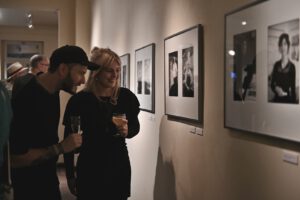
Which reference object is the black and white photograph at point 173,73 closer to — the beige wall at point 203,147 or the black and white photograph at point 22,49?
the beige wall at point 203,147

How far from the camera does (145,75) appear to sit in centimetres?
440

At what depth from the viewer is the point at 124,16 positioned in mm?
5484

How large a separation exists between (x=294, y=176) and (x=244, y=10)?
0.89 metres

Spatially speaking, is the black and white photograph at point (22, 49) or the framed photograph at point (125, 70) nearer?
the framed photograph at point (125, 70)

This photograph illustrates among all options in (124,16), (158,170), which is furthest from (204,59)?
(124,16)

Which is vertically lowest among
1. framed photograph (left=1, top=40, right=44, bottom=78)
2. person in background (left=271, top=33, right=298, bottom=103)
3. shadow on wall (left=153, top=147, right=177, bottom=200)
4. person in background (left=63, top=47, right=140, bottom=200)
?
shadow on wall (left=153, top=147, right=177, bottom=200)

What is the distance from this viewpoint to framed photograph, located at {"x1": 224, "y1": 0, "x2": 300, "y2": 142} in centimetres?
183

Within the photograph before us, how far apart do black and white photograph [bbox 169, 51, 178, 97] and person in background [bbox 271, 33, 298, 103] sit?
1401 mm

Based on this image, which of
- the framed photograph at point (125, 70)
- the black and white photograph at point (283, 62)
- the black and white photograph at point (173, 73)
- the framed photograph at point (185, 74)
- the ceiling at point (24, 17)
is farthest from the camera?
the ceiling at point (24, 17)

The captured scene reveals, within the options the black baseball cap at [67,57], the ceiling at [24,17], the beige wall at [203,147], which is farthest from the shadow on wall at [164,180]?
the ceiling at [24,17]

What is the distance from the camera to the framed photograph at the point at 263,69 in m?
1.83

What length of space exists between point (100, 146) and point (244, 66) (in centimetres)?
131

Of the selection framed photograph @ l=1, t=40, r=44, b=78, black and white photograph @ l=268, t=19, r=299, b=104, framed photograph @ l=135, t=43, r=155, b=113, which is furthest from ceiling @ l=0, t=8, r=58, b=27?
black and white photograph @ l=268, t=19, r=299, b=104

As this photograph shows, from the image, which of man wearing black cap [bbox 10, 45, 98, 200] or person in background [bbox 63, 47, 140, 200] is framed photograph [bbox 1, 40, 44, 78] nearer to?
person in background [bbox 63, 47, 140, 200]
